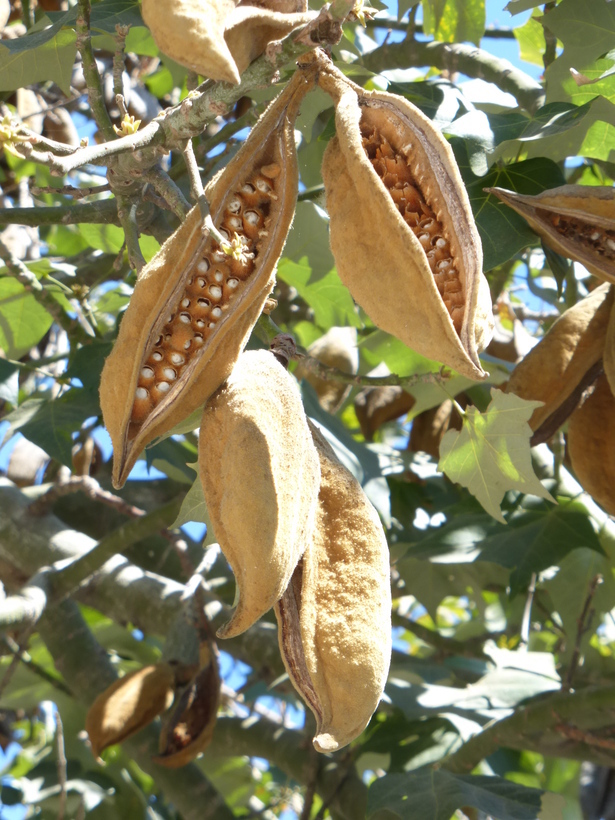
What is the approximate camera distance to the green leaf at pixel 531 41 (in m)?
2.88

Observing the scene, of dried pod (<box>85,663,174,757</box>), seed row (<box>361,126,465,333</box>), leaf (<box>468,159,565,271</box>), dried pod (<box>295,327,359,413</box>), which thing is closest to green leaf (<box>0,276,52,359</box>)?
dried pod (<box>295,327,359,413</box>)

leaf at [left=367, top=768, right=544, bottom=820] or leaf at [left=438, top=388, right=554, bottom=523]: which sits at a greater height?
leaf at [left=438, top=388, right=554, bottom=523]

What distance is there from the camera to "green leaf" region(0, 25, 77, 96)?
1.97 metres

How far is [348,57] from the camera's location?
2.36 meters

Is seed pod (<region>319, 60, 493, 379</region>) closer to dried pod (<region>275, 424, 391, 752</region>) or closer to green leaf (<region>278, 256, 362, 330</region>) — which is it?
dried pod (<region>275, 424, 391, 752</region>)

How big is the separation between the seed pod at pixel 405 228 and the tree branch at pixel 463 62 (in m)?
1.31

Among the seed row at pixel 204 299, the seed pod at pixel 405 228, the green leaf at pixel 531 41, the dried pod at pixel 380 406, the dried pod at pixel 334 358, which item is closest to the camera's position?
the seed pod at pixel 405 228

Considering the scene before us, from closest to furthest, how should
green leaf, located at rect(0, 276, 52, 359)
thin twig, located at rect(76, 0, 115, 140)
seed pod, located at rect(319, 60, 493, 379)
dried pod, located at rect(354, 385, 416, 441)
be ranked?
1. seed pod, located at rect(319, 60, 493, 379)
2. thin twig, located at rect(76, 0, 115, 140)
3. green leaf, located at rect(0, 276, 52, 359)
4. dried pod, located at rect(354, 385, 416, 441)

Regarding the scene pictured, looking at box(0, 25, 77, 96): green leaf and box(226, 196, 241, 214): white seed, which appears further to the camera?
box(0, 25, 77, 96): green leaf

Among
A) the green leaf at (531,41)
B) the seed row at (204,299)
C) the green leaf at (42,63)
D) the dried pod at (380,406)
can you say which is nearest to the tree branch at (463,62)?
the green leaf at (531,41)

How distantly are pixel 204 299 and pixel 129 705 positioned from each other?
4.77 ft

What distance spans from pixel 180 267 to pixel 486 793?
1420mm

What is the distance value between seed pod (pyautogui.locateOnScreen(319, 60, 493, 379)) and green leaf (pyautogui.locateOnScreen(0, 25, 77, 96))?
1.03 metres

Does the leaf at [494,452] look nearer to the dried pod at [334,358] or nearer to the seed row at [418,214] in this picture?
the seed row at [418,214]
